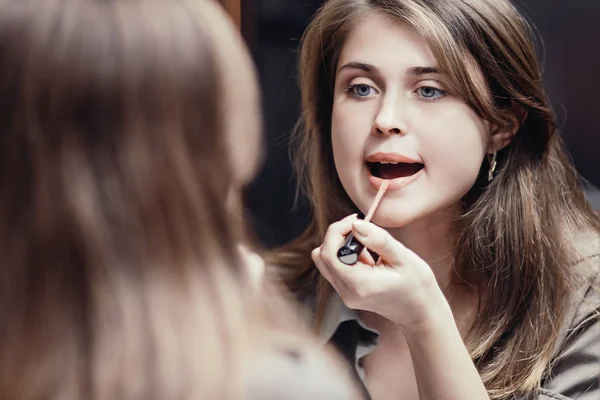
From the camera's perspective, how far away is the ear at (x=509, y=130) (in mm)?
718

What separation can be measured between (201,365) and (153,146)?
122 mm

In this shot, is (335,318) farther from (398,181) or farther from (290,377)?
(290,377)

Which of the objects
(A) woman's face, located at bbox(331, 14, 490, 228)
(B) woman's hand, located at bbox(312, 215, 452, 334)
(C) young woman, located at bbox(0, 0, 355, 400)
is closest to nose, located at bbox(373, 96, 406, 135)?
(A) woman's face, located at bbox(331, 14, 490, 228)

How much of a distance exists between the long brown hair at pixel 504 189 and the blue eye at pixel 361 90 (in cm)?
6

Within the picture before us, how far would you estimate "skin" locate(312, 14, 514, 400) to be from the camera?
0.58 m

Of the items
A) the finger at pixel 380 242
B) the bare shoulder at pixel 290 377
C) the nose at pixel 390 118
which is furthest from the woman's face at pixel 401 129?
the bare shoulder at pixel 290 377

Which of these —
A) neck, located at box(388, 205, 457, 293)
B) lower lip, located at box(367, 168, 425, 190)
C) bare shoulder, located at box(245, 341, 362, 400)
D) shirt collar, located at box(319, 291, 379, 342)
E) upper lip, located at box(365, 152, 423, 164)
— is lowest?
shirt collar, located at box(319, 291, 379, 342)

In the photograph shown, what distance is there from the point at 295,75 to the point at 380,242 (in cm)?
33

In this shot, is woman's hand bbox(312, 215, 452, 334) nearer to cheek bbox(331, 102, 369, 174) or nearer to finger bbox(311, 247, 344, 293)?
finger bbox(311, 247, 344, 293)

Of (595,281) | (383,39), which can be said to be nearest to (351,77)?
(383,39)

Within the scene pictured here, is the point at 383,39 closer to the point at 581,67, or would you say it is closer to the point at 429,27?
the point at 429,27

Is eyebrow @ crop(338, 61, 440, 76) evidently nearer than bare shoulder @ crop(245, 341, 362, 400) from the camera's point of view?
No

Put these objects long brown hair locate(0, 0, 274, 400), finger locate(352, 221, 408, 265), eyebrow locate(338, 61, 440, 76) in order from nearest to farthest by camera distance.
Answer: long brown hair locate(0, 0, 274, 400)
finger locate(352, 221, 408, 265)
eyebrow locate(338, 61, 440, 76)

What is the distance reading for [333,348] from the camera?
749mm
